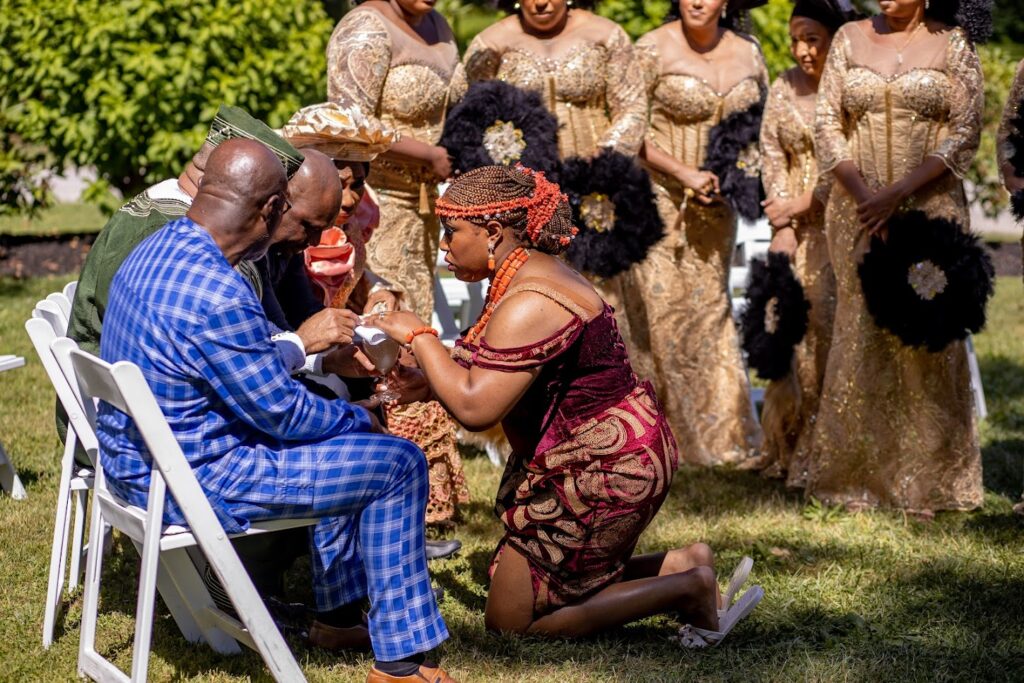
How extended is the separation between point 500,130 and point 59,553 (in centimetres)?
285

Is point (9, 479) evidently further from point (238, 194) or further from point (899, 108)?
point (899, 108)

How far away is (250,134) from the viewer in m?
4.17

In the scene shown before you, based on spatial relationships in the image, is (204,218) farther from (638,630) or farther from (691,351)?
(691,351)

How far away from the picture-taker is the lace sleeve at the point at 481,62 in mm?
6414

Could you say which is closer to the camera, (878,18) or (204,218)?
(204,218)

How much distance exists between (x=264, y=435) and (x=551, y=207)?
1.17 metres

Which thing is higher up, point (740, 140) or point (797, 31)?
point (797, 31)

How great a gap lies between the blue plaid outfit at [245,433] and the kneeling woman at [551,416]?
0.39m

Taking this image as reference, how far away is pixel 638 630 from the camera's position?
14.6 ft

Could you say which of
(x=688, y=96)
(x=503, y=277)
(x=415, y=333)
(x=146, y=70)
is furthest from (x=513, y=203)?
(x=146, y=70)

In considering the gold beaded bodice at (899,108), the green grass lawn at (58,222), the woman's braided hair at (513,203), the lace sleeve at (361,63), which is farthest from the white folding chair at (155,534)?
the green grass lawn at (58,222)

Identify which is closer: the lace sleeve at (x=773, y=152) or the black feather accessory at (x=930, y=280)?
the black feather accessory at (x=930, y=280)

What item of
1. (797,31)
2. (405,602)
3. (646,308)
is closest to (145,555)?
(405,602)

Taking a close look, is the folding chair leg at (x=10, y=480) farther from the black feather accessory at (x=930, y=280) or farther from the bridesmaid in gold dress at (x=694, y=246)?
the black feather accessory at (x=930, y=280)
